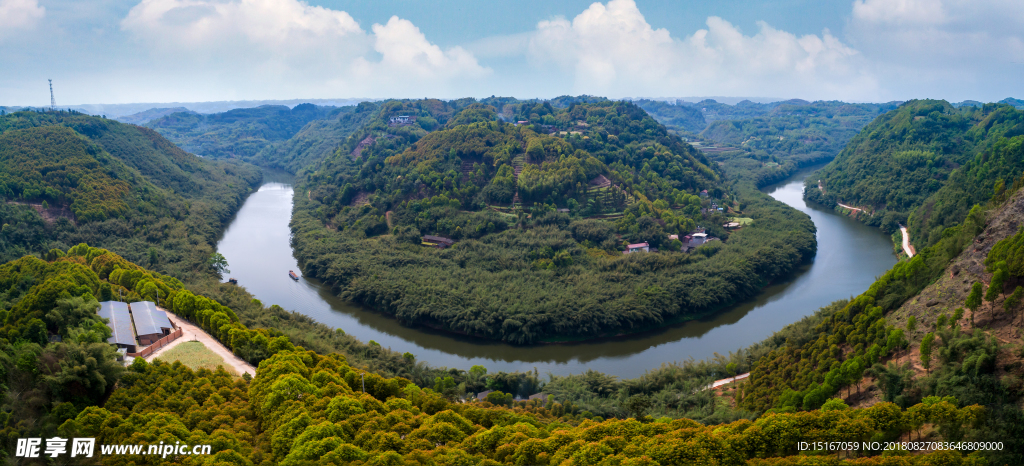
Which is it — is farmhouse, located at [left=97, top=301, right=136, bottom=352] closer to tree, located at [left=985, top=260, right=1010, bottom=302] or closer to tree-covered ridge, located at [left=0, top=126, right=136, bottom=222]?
tree-covered ridge, located at [left=0, top=126, right=136, bottom=222]

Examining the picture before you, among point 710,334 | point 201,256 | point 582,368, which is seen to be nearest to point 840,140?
point 710,334

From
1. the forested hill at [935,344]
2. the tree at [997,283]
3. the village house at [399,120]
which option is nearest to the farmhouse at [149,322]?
the forested hill at [935,344]

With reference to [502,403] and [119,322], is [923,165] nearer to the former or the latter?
[502,403]

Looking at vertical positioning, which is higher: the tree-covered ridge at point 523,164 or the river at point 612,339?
the tree-covered ridge at point 523,164

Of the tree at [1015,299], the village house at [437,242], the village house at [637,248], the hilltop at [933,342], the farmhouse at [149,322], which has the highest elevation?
the tree at [1015,299]

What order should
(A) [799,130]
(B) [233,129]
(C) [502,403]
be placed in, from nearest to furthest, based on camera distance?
(C) [502,403] < (A) [799,130] < (B) [233,129]

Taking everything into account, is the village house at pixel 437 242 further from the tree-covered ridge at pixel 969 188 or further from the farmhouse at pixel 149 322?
the tree-covered ridge at pixel 969 188

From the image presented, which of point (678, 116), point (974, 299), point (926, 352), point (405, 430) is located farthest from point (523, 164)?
point (678, 116)
